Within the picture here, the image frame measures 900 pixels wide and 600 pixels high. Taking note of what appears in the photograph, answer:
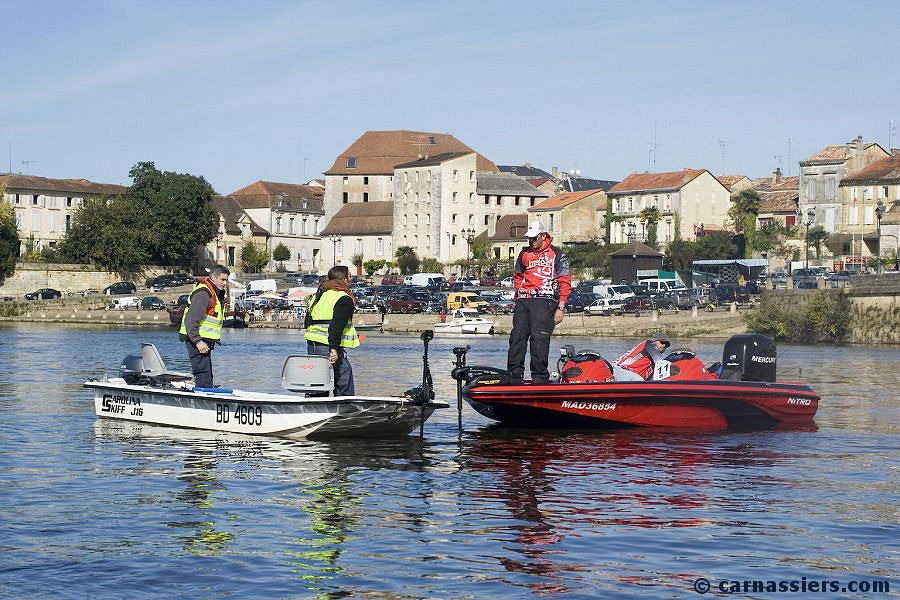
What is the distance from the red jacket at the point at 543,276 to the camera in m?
18.0

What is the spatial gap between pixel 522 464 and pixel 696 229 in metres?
104

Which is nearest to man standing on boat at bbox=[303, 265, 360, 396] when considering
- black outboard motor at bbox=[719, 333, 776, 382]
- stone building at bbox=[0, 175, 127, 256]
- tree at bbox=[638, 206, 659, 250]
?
black outboard motor at bbox=[719, 333, 776, 382]

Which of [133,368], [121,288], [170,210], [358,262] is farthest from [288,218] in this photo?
[133,368]

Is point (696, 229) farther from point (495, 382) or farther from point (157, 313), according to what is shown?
point (495, 382)

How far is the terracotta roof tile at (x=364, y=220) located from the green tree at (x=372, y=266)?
853 cm

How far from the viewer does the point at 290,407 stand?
17.3 meters

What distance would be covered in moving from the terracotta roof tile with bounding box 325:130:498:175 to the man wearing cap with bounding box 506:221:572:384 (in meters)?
141

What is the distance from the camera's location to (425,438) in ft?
A: 61.4

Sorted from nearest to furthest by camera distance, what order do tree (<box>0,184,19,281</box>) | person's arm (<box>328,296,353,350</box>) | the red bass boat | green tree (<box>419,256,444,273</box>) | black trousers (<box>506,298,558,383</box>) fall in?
1. person's arm (<box>328,296,353,350</box>)
2. black trousers (<box>506,298,558,383</box>)
3. the red bass boat
4. tree (<box>0,184,19,281</box>)
5. green tree (<box>419,256,444,273</box>)

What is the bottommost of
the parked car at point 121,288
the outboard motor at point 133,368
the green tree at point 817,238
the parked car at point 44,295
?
the outboard motor at point 133,368

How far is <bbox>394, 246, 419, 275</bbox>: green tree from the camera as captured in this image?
137 m

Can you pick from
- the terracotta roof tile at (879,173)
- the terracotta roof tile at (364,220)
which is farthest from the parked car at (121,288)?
the terracotta roof tile at (879,173)

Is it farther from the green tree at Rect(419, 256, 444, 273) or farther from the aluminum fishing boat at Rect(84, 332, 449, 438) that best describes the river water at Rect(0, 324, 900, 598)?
→ the green tree at Rect(419, 256, 444, 273)

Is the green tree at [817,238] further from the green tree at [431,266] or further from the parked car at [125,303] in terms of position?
the parked car at [125,303]
